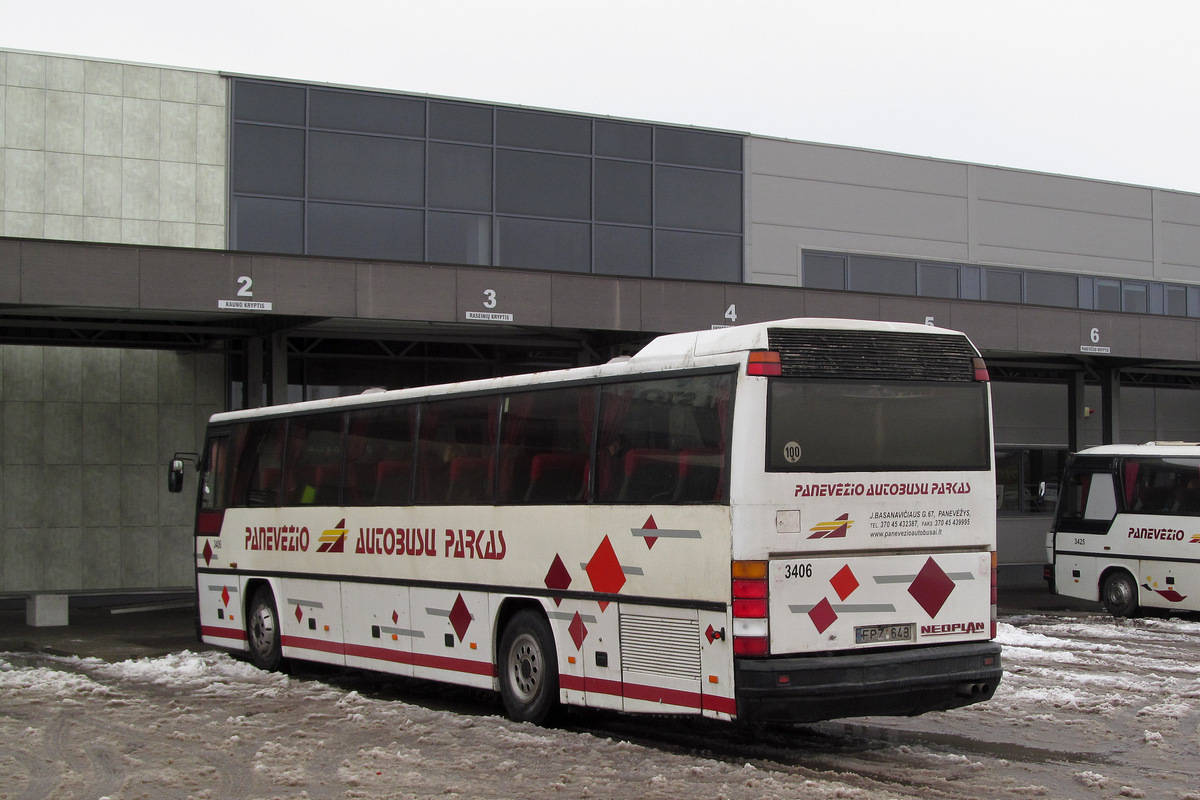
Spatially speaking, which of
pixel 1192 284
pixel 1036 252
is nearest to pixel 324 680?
pixel 1036 252

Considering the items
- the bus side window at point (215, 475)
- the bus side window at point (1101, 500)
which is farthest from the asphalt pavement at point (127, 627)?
the bus side window at point (215, 475)

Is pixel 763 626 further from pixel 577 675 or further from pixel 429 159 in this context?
pixel 429 159

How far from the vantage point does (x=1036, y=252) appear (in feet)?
107

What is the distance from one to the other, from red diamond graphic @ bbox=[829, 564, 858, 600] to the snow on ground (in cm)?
110

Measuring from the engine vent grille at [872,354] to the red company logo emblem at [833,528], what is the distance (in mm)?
994

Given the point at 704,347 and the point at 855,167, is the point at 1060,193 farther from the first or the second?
the point at 704,347

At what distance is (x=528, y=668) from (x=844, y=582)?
3027 mm

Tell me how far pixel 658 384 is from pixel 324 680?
614 centimetres

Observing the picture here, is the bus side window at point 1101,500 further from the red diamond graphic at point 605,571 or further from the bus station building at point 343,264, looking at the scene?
the red diamond graphic at point 605,571

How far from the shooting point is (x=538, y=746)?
9.32 metres

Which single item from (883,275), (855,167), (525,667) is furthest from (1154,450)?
(525,667)

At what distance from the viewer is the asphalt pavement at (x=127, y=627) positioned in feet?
54.1

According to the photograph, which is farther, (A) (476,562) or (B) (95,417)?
(B) (95,417)

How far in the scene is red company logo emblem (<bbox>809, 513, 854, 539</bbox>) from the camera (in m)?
8.79
